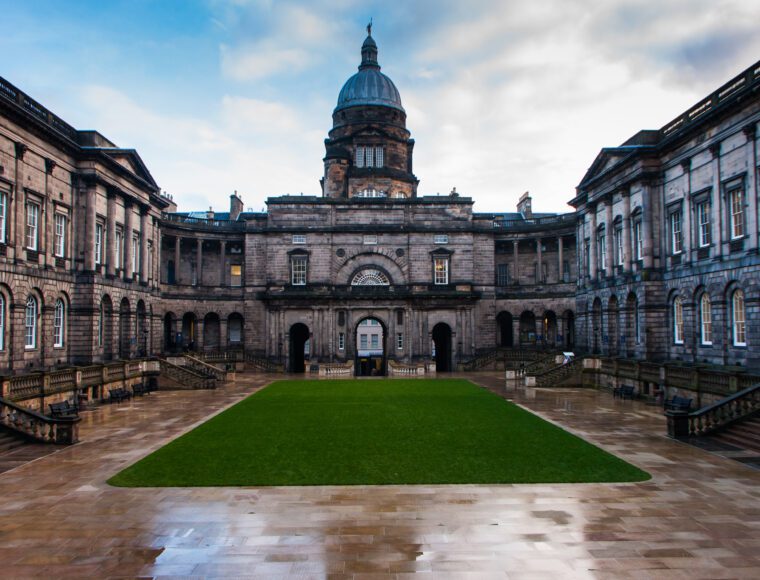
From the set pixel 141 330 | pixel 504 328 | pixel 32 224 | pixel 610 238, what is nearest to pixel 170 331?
pixel 141 330

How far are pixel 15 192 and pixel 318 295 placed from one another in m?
27.7

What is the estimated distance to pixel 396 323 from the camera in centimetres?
Result: 5338

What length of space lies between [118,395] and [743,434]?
2675 cm

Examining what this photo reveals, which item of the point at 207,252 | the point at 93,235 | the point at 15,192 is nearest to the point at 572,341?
the point at 207,252

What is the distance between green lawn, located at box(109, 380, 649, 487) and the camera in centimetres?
1510

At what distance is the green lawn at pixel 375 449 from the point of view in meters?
15.1

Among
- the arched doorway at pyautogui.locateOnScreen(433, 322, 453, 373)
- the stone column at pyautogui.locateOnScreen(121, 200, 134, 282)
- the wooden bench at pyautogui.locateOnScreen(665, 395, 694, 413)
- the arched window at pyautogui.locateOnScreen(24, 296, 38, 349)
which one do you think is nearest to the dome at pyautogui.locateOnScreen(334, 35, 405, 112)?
the arched doorway at pyautogui.locateOnScreen(433, 322, 453, 373)

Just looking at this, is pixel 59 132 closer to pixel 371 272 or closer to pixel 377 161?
pixel 371 272

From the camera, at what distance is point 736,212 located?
1083 inches

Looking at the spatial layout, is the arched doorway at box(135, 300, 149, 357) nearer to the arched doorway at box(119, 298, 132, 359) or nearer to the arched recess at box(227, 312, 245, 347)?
the arched doorway at box(119, 298, 132, 359)

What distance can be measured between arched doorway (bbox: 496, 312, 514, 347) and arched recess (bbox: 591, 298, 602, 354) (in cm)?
1673

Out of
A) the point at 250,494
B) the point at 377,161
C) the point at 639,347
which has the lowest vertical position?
the point at 250,494

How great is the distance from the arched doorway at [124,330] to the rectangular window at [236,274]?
61.8 ft

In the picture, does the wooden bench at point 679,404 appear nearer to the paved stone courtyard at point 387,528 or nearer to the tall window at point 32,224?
the paved stone courtyard at point 387,528
